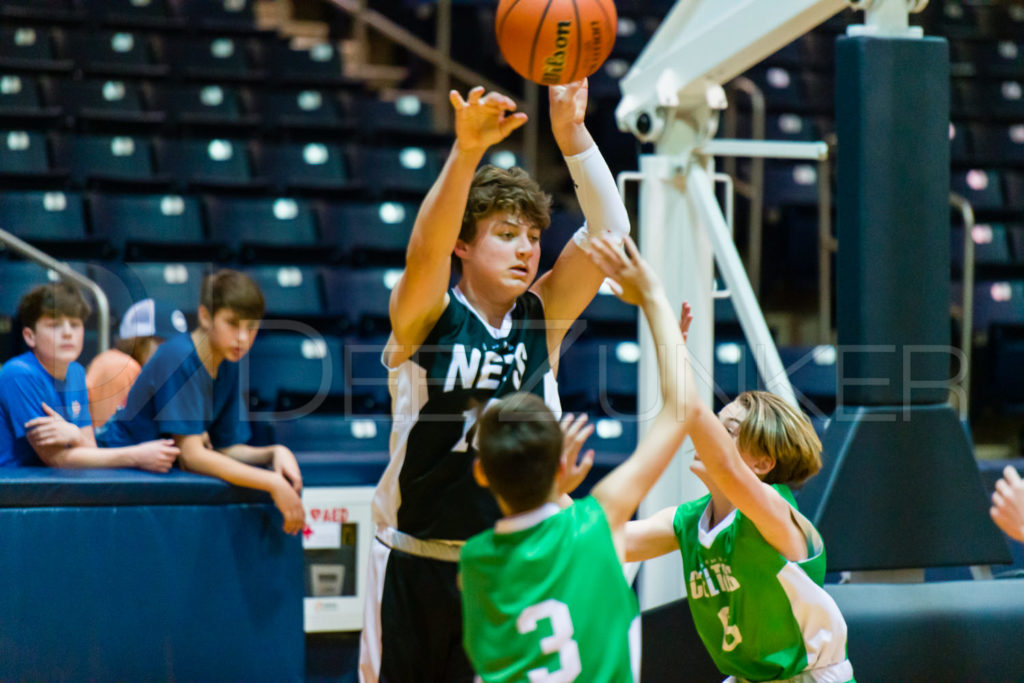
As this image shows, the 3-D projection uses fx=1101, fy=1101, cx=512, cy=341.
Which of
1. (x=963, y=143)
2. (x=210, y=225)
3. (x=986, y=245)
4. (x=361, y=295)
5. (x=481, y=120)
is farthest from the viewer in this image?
(x=963, y=143)

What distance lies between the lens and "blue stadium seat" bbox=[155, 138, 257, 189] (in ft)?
24.0

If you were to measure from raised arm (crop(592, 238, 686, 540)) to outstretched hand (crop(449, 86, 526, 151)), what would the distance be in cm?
33

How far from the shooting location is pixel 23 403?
3.63 m

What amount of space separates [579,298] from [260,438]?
2.20 metres

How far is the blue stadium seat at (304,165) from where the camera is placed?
751 centimetres

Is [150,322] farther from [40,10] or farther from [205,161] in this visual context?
[40,10]

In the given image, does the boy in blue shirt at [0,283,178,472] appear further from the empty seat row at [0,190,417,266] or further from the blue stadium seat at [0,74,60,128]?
the blue stadium seat at [0,74,60,128]

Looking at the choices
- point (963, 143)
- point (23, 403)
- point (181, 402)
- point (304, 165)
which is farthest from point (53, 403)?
point (963, 143)

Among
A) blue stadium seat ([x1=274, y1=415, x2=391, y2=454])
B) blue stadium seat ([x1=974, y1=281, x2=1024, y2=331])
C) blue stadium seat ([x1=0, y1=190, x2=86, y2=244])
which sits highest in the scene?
blue stadium seat ([x1=0, y1=190, x2=86, y2=244])

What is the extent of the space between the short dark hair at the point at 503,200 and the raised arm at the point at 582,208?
10 cm

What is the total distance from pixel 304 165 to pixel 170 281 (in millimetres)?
1869

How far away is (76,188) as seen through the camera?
7121mm

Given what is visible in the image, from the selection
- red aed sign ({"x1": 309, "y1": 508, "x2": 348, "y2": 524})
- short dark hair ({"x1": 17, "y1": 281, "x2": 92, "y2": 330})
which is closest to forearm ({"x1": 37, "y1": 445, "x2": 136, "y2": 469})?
short dark hair ({"x1": 17, "y1": 281, "x2": 92, "y2": 330})

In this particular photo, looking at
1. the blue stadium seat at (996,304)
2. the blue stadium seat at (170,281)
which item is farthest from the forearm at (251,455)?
the blue stadium seat at (996,304)
